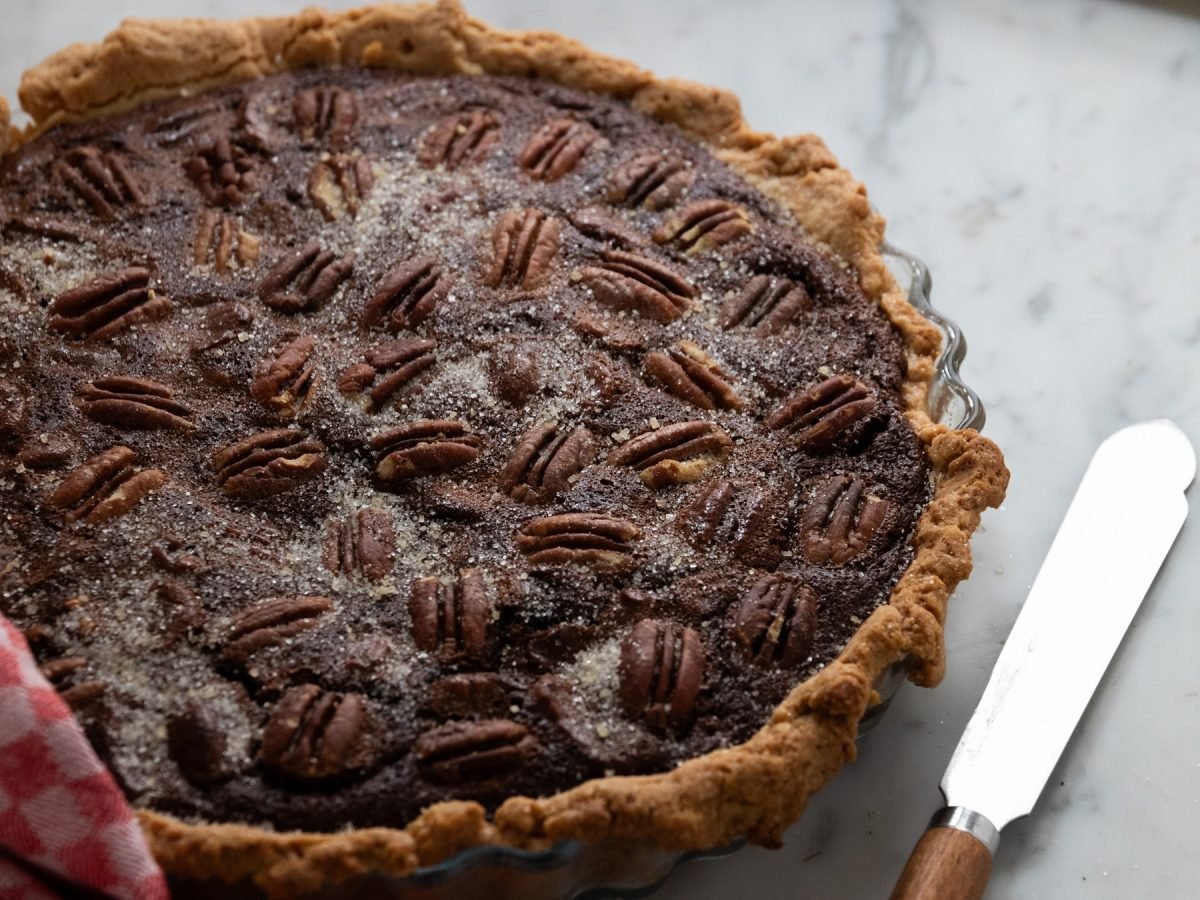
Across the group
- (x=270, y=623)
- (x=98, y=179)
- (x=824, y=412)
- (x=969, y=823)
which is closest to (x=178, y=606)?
(x=270, y=623)

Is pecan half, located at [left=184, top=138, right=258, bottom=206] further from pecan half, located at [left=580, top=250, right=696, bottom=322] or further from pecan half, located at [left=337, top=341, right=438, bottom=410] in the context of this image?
pecan half, located at [left=580, top=250, right=696, bottom=322]

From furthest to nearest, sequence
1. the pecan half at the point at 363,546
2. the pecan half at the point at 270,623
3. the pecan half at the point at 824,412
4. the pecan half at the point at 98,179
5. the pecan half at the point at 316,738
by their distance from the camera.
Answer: the pecan half at the point at 98,179 < the pecan half at the point at 824,412 < the pecan half at the point at 363,546 < the pecan half at the point at 270,623 < the pecan half at the point at 316,738

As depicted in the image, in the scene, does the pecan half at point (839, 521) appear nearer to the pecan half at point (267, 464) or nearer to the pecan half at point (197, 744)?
the pecan half at point (267, 464)

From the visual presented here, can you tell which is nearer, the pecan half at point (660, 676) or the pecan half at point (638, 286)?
the pecan half at point (660, 676)

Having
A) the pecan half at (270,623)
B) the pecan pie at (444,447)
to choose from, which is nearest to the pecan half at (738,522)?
the pecan pie at (444,447)

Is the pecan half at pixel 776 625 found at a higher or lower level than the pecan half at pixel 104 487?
higher

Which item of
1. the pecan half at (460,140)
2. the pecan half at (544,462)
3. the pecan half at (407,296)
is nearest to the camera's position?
the pecan half at (544,462)

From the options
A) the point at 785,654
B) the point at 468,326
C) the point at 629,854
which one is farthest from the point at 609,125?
the point at 629,854
